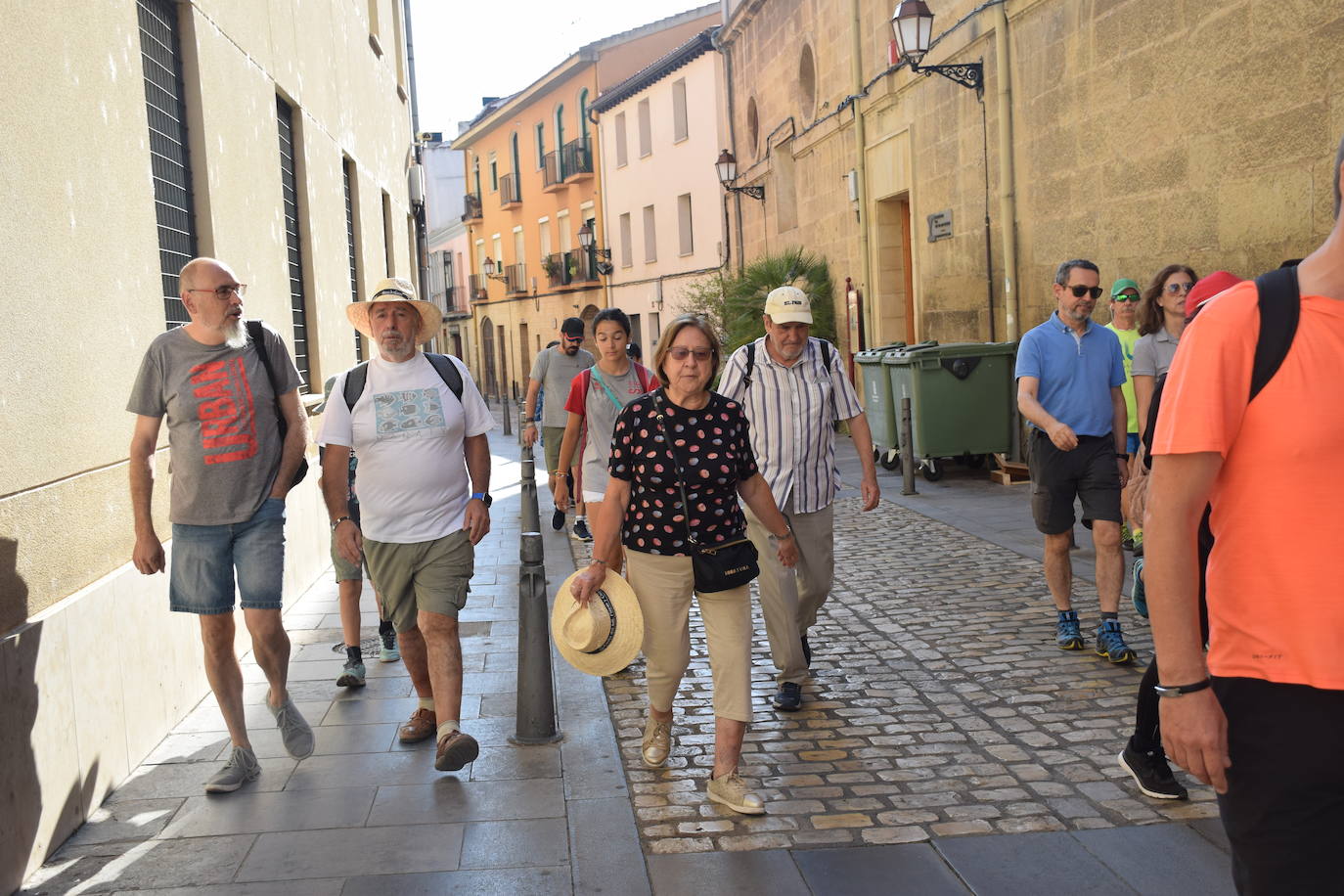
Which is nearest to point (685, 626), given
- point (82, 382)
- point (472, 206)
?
point (82, 382)

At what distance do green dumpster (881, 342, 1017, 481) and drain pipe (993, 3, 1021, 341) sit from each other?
59cm

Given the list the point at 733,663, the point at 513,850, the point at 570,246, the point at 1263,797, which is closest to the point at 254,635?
the point at 513,850

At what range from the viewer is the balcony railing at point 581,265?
38.8 m

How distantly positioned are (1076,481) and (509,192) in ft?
137

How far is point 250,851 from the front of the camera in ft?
13.3

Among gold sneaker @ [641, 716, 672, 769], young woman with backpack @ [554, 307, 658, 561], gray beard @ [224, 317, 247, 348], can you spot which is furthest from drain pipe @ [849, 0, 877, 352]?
gray beard @ [224, 317, 247, 348]

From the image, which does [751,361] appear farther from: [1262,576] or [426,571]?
[1262,576]

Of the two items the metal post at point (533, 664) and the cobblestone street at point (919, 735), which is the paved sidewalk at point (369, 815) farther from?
the cobblestone street at point (919, 735)

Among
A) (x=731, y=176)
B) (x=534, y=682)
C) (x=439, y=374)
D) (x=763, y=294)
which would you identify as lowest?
(x=534, y=682)

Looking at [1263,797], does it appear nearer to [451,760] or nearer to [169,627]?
[451,760]

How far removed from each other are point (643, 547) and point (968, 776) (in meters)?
1.42

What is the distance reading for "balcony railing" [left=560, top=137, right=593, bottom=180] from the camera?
39.2 metres

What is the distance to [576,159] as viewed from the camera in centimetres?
3975

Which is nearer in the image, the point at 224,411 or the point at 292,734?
the point at 224,411
